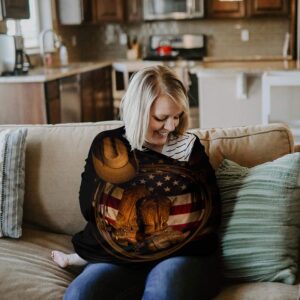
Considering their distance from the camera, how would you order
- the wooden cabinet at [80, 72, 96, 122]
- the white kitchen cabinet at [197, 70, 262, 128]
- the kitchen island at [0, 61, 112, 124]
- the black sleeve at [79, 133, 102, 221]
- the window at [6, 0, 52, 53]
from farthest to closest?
the window at [6, 0, 52, 53]
the wooden cabinet at [80, 72, 96, 122]
the white kitchen cabinet at [197, 70, 262, 128]
the kitchen island at [0, 61, 112, 124]
the black sleeve at [79, 133, 102, 221]

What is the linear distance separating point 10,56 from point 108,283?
2.95 metres

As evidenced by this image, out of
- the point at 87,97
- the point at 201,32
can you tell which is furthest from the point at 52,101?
the point at 201,32

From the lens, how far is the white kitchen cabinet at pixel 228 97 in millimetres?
4438

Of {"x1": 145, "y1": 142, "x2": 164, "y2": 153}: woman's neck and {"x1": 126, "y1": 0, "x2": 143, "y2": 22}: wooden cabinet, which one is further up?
{"x1": 126, "y1": 0, "x2": 143, "y2": 22}: wooden cabinet

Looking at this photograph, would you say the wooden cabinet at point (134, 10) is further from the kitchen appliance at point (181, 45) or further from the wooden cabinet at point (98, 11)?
the kitchen appliance at point (181, 45)

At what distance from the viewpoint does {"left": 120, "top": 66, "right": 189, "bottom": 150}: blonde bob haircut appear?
5.36ft

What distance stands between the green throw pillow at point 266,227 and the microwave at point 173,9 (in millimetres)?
4681

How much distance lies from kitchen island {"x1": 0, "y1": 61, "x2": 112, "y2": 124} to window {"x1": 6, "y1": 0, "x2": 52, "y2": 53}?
803 millimetres

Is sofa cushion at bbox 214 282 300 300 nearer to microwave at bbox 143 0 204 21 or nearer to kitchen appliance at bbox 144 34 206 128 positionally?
kitchen appliance at bbox 144 34 206 128

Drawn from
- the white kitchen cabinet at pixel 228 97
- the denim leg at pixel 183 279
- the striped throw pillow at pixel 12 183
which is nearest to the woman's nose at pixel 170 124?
the denim leg at pixel 183 279

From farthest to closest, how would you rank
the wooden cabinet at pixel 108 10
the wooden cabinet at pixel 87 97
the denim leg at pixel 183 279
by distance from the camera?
the wooden cabinet at pixel 108 10 → the wooden cabinet at pixel 87 97 → the denim leg at pixel 183 279

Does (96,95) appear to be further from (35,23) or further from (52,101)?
(52,101)

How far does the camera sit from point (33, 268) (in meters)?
1.74

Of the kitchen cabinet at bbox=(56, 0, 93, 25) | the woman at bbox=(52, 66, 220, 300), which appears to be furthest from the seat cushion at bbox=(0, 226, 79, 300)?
the kitchen cabinet at bbox=(56, 0, 93, 25)
